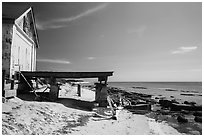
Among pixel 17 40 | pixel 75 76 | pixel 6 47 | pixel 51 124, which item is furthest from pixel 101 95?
pixel 17 40

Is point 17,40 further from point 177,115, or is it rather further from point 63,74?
point 177,115

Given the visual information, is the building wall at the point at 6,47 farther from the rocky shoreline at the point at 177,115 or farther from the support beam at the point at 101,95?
the rocky shoreline at the point at 177,115

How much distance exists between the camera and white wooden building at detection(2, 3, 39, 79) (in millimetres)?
11992

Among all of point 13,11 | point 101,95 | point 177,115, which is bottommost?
point 177,115

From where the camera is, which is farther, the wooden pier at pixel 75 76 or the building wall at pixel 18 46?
the wooden pier at pixel 75 76

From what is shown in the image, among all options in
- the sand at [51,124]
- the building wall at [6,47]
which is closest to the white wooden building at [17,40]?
the building wall at [6,47]

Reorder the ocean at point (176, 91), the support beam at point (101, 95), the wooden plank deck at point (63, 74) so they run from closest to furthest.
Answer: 1. the support beam at point (101, 95)
2. the wooden plank deck at point (63, 74)
3. the ocean at point (176, 91)

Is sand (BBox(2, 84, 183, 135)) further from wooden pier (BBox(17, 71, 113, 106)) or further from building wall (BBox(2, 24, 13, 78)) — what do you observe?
building wall (BBox(2, 24, 13, 78))

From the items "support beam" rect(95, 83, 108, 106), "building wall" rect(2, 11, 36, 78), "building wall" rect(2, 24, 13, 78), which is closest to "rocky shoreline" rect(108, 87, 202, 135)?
"support beam" rect(95, 83, 108, 106)

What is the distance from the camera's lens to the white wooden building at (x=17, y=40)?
472 inches

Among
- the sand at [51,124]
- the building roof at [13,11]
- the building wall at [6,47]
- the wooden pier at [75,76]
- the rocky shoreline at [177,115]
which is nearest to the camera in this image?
the sand at [51,124]

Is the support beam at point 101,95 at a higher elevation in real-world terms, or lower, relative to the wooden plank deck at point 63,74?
lower

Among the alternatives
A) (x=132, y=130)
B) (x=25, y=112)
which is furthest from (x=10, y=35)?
(x=132, y=130)

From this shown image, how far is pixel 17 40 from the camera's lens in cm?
1360
